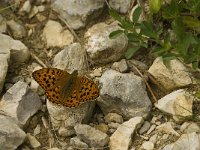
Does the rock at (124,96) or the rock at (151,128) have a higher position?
the rock at (124,96)

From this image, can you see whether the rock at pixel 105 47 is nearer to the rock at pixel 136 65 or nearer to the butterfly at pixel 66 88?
the rock at pixel 136 65

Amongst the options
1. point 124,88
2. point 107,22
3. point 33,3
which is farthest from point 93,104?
point 33,3

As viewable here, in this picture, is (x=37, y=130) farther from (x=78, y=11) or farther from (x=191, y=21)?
(x=191, y=21)

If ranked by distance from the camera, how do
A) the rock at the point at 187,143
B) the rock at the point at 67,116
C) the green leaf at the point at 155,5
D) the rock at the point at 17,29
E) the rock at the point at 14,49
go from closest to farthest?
1. the rock at the point at 187,143
2. the rock at the point at 67,116
3. the green leaf at the point at 155,5
4. the rock at the point at 14,49
5. the rock at the point at 17,29

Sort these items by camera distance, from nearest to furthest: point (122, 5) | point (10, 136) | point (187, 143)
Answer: point (187, 143) → point (10, 136) → point (122, 5)

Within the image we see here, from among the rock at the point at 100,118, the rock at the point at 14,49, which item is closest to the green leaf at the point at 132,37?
the rock at the point at 100,118

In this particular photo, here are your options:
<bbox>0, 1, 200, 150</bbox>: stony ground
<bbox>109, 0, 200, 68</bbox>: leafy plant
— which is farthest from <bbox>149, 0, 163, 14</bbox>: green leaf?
<bbox>0, 1, 200, 150</bbox>: stony ground

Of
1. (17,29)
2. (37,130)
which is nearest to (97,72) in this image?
(37,130)
